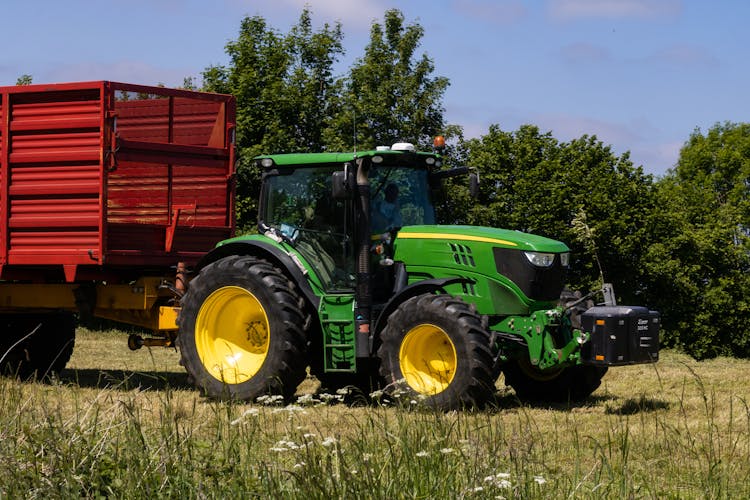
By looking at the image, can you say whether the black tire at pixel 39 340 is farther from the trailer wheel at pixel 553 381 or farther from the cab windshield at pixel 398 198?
the trailer wheel at pixel 553 381

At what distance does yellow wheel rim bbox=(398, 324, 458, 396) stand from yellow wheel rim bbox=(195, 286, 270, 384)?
1.46 metres

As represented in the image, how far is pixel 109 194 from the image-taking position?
1115cm

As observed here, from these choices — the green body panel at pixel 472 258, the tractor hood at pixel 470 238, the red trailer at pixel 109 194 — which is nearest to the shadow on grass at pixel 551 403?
the green body panel at pixel 472 258

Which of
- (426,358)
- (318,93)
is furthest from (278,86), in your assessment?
(426,358)

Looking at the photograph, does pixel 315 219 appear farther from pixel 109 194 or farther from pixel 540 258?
pixel 109 194

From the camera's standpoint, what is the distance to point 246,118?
1247 inches

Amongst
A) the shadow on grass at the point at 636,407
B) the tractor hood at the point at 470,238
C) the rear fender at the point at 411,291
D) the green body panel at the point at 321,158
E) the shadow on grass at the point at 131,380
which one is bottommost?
the shadow on grass at the point at 131,380

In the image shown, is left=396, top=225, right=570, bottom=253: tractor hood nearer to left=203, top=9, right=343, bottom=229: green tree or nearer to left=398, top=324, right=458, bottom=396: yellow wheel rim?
left=398, top=324, right=458, bottom=396: yellow wheel rim

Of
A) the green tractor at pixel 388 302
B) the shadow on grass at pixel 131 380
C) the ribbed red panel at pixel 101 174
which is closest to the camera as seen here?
the green tractor at pixel 388 302

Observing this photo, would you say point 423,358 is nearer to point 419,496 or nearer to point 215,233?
point 215,233

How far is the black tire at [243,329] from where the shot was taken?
9.73m

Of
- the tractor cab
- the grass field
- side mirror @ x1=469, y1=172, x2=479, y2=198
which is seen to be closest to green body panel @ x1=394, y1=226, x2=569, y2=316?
the tractor cab

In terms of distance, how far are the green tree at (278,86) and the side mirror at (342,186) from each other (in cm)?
2104

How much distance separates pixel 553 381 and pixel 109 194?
4.67 meters
